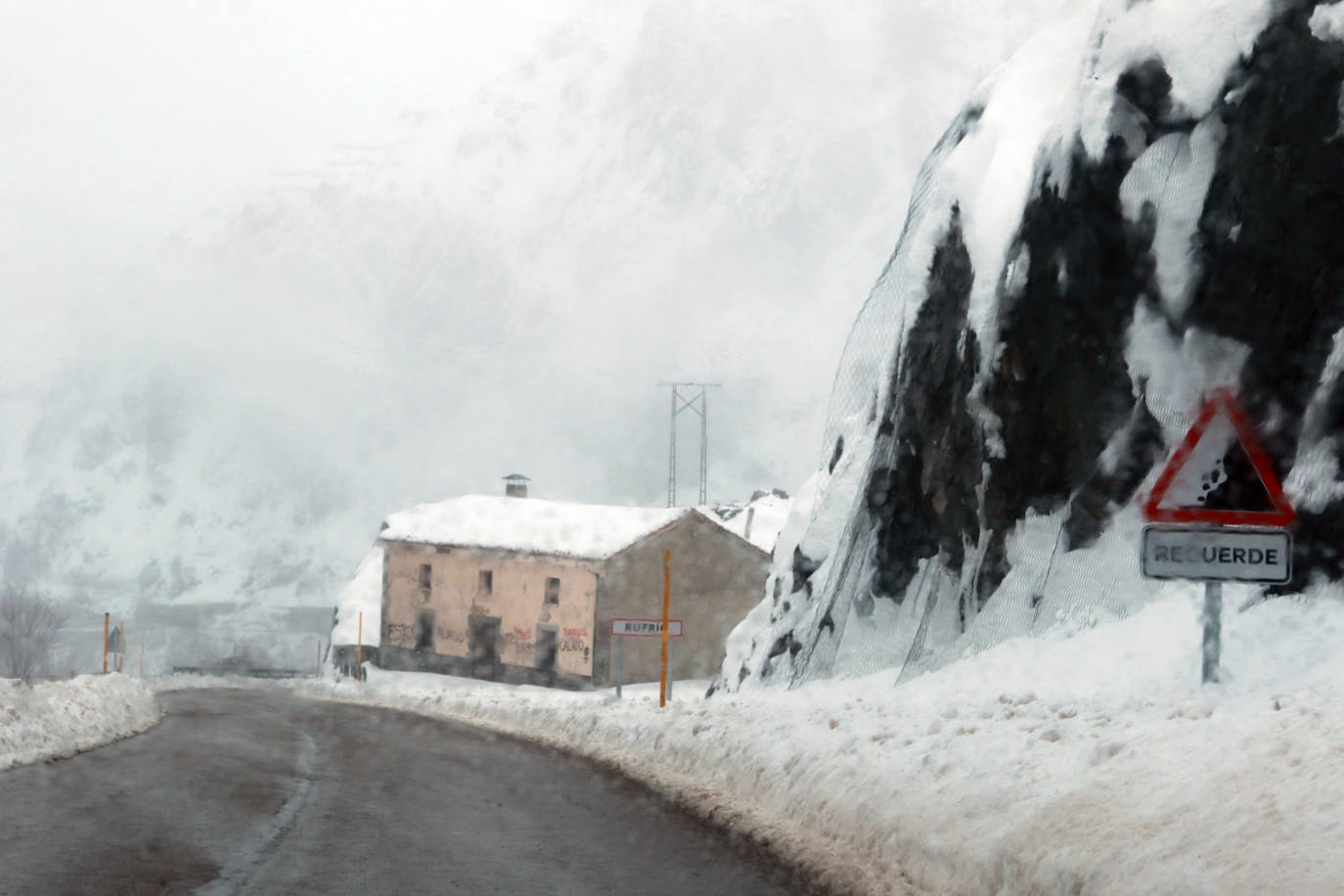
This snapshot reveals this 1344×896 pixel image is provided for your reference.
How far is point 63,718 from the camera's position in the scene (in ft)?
50.5

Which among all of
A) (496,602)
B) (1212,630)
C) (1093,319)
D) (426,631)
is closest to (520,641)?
(496,602)

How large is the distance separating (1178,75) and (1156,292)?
2.45 metres

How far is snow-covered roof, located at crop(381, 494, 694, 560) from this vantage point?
50.4 metres

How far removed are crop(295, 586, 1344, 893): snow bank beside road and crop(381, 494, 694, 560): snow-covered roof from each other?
122 ft

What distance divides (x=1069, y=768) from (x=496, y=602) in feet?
152

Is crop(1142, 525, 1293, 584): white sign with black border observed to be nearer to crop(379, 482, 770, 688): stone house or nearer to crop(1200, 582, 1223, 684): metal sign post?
crop(1200, 582, 1223, 684): metal sign post

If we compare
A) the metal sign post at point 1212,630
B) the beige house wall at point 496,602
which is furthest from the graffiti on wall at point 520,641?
the metal sign post at point 1212,630

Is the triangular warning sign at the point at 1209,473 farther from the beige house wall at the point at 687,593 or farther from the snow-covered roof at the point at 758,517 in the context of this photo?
the snow-covered roof at the point at 758,517

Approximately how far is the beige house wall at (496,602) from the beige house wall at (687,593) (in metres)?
0.80

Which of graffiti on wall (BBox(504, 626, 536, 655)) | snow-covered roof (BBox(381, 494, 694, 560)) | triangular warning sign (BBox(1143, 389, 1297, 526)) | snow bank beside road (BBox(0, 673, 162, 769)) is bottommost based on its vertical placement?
graffiti on wall (BBox(504, 626, 536, 655))

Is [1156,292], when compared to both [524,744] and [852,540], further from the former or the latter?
[524,744]

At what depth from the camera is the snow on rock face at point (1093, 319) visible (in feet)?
39.6

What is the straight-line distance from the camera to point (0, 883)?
6371 millimetres

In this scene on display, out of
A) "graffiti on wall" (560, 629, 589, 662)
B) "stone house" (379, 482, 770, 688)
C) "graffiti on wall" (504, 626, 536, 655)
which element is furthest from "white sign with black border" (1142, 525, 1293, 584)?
"graffiti on wall" (504, 626, 536, 655)
